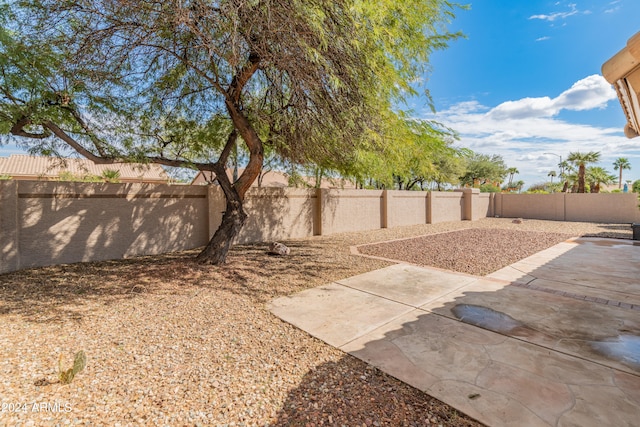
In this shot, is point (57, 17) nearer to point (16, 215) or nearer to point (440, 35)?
point (16, 215)

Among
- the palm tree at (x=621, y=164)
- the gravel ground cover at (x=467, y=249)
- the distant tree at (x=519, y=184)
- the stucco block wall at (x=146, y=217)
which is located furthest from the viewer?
the distant tree at (x=519, y=184)

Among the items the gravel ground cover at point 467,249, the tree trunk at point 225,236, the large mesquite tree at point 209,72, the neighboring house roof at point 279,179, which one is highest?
the large mesquite tree at point 209,72

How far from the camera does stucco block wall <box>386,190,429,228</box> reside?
1504 centimetres

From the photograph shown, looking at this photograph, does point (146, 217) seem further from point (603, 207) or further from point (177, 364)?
point (603, 207)

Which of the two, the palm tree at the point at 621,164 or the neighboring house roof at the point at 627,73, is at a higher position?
the palm tree at the point at 621,164

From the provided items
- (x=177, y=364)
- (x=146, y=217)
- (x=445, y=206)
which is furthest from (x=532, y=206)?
(x=177, y=364)

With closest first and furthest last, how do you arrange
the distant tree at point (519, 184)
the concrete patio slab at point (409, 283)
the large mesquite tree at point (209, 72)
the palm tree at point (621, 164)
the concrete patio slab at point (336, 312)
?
the concrete patio slab at point (336, 312) → the large mesquite tree at point (209, 72) → the concrete patio slab at point (409, 283) → the palm tree at point (621, 164) → the distant tree at point (519, 184)

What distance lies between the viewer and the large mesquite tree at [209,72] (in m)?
4.86

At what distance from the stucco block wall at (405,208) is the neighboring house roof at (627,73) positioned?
11.9m

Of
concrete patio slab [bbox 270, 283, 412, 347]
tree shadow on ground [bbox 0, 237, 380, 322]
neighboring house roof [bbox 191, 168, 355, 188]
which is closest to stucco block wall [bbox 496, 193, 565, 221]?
neighboring house roof [bbox 191, 168, 355, 188]

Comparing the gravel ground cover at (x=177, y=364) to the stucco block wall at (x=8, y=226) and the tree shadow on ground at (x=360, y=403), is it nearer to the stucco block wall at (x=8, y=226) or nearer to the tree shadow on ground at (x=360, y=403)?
the tree shadow on ground at (x=360, y=403)

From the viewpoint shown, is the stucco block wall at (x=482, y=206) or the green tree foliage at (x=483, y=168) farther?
the green tree foliage at (x=483, y=168)

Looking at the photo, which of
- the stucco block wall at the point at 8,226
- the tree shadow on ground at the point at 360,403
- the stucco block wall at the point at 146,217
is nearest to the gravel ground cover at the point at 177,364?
the tree shadow on ground at the point at 360,403

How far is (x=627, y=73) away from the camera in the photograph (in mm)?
2475
